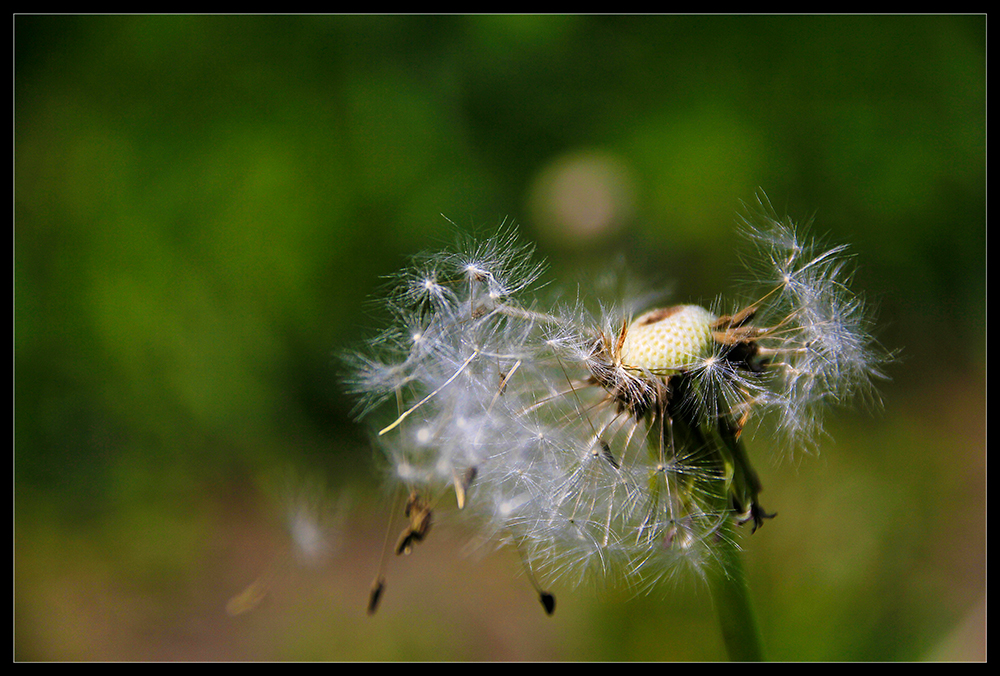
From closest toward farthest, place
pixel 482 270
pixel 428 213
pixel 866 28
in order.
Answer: pixel 482 270, pixel 866 28, pixel 428 213

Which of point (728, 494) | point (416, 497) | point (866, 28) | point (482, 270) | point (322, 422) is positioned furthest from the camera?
point (322, 422)

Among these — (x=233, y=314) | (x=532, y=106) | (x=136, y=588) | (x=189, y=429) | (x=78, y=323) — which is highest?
(x=532, y=106)

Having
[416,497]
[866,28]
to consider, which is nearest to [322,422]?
[416,497]

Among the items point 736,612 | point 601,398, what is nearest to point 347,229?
point 601,398

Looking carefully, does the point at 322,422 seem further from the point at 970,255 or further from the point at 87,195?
the point at 970,255

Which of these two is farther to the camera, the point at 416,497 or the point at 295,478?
the point at 295,478

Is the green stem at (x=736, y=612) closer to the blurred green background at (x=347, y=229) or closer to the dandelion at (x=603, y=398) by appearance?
the dandelion at (x=603, y=398)

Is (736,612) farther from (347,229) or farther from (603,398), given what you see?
(347,229)

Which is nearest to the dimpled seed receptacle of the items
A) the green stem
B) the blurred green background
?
the green stem

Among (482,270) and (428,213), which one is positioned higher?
(482,270)
